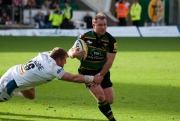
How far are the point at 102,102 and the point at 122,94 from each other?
4.21 meters

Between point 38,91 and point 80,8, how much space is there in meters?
29.4

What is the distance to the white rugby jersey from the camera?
969cm

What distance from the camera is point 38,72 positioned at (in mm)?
9867

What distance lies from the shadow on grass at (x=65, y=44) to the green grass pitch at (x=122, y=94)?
832 mm

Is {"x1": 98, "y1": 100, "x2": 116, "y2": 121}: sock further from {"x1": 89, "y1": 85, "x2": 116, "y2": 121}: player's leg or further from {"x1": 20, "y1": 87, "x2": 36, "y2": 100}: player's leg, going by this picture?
{"x1": 20, "y1": 87, "x2": 36, "y2": 100}: player's leg

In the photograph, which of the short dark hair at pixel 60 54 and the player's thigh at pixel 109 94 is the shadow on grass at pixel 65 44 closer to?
the player's thigh at pixel 109 94

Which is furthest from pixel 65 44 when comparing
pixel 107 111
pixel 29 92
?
pixel 107 111

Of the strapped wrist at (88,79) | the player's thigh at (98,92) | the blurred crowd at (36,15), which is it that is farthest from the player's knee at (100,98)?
the blurred crowd at (36,15)

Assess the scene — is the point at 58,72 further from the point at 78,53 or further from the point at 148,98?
the point at 148,98

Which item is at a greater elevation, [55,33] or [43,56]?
[43,56]

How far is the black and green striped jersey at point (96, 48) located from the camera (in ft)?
36.1

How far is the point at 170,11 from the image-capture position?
1815 inches

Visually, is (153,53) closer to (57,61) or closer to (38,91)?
(38,91)

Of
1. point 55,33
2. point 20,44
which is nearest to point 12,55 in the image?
point 20,44
